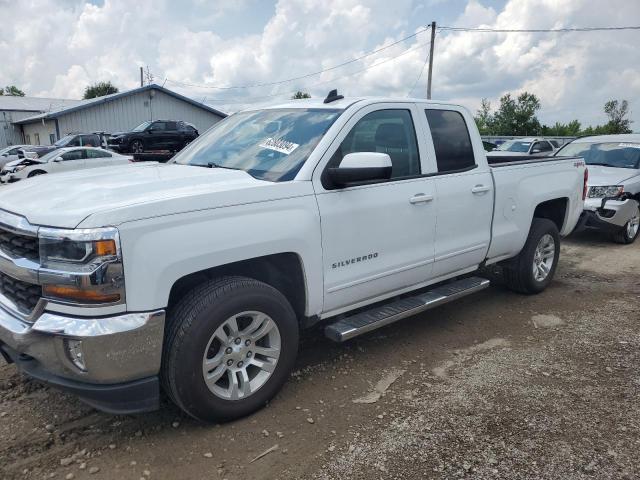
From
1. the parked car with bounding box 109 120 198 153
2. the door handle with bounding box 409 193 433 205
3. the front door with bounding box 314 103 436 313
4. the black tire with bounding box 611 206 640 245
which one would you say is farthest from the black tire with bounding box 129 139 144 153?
the door handle with bounding box 409 193 433 205

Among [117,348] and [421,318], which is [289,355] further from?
[421,318]

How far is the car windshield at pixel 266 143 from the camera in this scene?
3.48m

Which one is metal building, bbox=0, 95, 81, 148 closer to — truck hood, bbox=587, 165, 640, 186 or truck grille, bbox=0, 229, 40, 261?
truck hood, bbox=587, 165, 640, 186

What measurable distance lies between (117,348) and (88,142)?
23.2 m

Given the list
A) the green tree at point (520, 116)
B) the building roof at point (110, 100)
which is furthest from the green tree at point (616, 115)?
the building roof at point (110, 100)

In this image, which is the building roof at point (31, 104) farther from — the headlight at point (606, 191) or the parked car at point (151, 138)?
the headlight at point (606, 191)

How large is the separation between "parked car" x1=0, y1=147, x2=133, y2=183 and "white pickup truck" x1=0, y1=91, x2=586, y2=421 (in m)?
14.3

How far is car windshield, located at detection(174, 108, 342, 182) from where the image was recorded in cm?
348

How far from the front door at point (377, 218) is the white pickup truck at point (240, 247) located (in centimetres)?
1

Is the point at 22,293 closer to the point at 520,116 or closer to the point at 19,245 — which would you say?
the point at 19,245

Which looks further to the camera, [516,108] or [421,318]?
[516,108]

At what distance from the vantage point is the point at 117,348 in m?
2.54

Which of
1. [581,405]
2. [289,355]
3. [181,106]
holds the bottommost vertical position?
[581,405]

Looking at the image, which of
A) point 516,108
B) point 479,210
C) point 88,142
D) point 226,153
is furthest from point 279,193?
point 516,108
